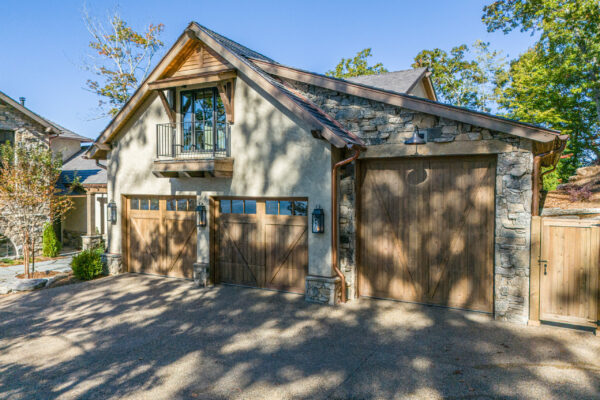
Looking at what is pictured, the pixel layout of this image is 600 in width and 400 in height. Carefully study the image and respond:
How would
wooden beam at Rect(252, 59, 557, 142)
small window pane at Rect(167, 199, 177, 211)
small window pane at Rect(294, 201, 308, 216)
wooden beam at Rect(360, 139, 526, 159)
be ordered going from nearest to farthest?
wooden beam at Rect(252, 59, 557, 142) → wooden beam at Rect(360, 139, 526, 159) → small window pane at Rect(294, 201, 308, 216) → small window pane at Rect(167, 199, 177, 211)

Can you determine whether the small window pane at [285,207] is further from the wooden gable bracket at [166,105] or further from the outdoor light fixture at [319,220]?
the wooden gable bracket at [166,105]

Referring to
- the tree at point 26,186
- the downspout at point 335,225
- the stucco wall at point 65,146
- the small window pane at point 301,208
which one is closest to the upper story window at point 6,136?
the stucco wall at point 65,146

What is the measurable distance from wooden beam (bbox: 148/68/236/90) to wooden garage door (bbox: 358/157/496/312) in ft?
12.5

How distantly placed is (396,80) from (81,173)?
13.6 m

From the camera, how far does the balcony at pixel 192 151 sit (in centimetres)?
892

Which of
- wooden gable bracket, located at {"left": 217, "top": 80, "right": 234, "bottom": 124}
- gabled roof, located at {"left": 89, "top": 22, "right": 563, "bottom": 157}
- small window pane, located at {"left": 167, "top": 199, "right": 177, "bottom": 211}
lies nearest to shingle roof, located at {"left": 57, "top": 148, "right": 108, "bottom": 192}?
gabled roof, located at {"left": 89, "top": 22, "right": 563, "bottom": 157}

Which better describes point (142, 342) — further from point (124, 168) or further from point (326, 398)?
point (124, 168)

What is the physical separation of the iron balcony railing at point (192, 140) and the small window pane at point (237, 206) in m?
1.16

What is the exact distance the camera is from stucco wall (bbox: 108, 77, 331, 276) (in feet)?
26.5

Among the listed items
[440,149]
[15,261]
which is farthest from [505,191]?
[15,261]

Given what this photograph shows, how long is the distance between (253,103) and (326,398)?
649cm

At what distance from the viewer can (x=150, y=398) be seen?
444 cm

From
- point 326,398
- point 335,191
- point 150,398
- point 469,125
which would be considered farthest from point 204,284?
point 469,125

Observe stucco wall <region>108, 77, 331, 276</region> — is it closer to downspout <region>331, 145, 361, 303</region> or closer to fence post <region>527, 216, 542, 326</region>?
downspout <region>331, 145, 361, 303</region>
